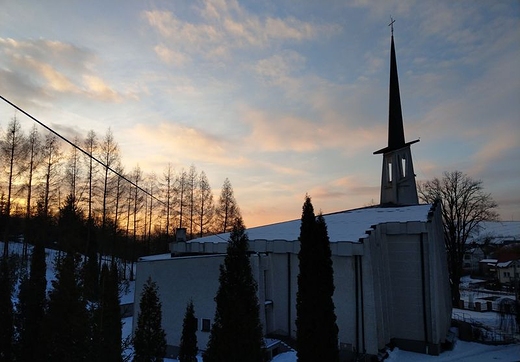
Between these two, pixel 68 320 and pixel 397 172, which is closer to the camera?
pixel 68 320

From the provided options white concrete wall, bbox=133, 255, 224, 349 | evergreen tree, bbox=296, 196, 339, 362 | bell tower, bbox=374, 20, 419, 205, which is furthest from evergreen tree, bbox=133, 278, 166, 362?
bell tower, bbox=374, 20, 419, 205

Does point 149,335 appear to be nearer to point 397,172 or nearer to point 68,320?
point 68,320

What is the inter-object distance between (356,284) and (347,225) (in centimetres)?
403

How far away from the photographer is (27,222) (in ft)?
99.7

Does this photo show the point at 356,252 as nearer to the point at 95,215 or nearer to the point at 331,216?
the point at 331,216

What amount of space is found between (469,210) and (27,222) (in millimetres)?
35778

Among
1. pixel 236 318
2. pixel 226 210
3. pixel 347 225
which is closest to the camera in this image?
pixel 236 318

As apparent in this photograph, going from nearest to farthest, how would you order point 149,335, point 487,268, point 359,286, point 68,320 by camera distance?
point 149,335 → point 68,320 → point 359,286 → point 487,268

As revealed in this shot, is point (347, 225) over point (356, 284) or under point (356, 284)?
over

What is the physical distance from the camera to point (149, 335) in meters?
9.80

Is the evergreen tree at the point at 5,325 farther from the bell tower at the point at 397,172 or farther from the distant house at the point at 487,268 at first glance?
the distant house at the point at 487,268

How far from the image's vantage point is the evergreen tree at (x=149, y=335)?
9672 mm

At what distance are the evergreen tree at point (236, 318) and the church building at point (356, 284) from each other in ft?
23.1

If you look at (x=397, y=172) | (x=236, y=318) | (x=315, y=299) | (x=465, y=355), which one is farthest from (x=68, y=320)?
(x=397, y=172)
